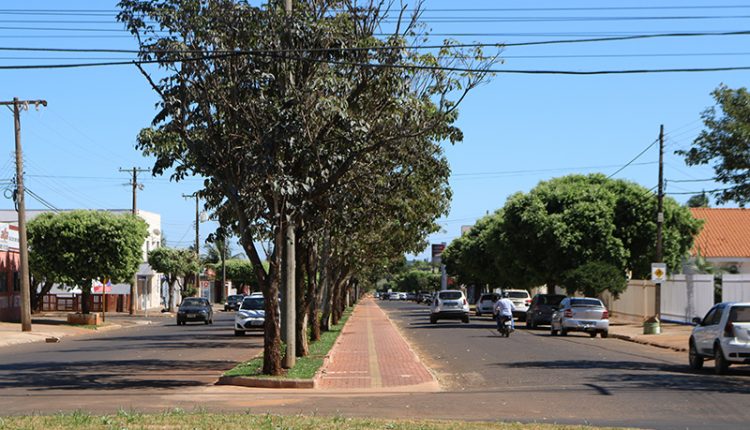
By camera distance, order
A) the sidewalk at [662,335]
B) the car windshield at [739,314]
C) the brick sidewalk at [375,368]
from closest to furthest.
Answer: the brick sidewalk at [375,368] → the car windshield at [739,314] → the sidewalk at [662,335]

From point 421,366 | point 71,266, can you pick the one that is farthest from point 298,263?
point 71,266

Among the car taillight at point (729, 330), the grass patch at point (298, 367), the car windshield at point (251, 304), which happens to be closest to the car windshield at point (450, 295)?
the car windshield at point (251, 304)

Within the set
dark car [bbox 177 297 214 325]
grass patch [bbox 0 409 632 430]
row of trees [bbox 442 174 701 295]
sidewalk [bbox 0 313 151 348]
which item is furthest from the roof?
grass patch [bbox 0 409 632 430]

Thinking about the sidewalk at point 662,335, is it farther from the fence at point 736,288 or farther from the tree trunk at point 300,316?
the tree trunk at point 300,316

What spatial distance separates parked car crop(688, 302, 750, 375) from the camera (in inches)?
824

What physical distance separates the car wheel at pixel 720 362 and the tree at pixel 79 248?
3815 cm

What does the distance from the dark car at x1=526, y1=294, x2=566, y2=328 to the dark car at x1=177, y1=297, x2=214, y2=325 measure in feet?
59.3

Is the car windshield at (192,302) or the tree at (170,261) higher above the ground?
the tree at (170,261)

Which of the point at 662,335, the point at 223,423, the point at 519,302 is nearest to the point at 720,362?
the point at 223,423

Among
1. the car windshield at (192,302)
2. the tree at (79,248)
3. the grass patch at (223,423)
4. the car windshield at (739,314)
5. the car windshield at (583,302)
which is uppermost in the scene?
the tree at (79,248)

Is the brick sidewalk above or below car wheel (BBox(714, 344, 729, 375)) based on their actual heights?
below

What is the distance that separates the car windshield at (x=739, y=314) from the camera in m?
21.4

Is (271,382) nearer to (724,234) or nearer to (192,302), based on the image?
(192,302)

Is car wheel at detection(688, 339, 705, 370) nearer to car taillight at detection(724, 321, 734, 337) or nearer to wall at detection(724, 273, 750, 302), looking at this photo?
car taillight at detection(724, 321, 734, 337)
